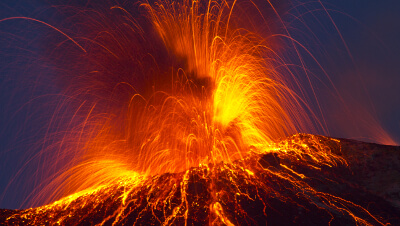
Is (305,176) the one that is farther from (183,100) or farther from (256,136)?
(183,100)

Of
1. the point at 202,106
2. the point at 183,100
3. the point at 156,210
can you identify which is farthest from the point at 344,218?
the point at 183,100

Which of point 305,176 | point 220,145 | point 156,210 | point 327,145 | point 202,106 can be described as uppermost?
point 202,106

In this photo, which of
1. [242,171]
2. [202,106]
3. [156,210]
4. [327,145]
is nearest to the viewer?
[156,210]

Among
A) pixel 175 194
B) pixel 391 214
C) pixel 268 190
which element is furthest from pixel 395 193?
pixel 175 194

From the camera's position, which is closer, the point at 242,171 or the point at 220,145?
the point at 242,171

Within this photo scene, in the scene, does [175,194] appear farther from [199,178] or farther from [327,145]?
[327,145]

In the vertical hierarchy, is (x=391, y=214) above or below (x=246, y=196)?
below

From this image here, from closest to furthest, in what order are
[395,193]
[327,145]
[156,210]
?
[156,210] → [395,193] → [327,145]
